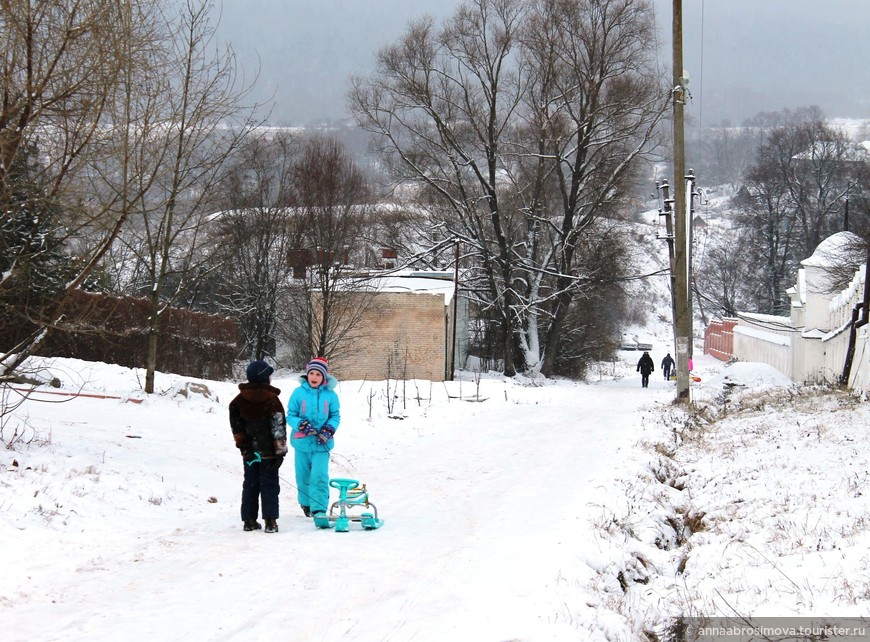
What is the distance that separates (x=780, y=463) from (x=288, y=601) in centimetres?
810

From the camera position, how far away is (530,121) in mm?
41125

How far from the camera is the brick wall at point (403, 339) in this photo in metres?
37.7

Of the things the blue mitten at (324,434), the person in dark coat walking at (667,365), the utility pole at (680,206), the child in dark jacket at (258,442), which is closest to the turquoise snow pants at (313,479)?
the blue mitten at (324,434)

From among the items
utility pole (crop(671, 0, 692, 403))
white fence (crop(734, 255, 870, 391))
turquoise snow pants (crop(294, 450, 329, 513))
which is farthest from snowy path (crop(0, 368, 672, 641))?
white fence (crop(734, 255, 870, 391))

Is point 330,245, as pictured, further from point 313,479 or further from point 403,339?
point 313,479

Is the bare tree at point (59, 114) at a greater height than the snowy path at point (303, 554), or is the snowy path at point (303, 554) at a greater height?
the bare tree at point (59, 114)

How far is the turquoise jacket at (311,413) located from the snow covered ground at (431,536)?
34.4 inches

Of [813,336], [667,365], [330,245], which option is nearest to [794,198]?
[667,365]

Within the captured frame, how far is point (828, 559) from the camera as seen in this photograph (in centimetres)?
700

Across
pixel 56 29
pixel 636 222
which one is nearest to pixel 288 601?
pixel 56 29

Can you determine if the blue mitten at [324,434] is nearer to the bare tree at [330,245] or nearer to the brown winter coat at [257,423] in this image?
the brown winter coat at [257,423]

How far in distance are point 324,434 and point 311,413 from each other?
0.27m

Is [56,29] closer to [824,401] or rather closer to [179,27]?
[179,27]

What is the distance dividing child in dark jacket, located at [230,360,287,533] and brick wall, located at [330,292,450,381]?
28633 mm
